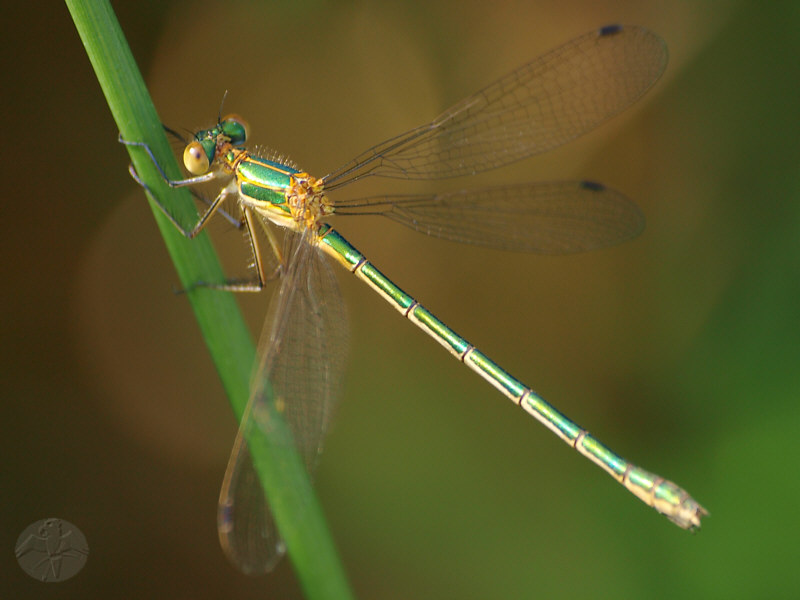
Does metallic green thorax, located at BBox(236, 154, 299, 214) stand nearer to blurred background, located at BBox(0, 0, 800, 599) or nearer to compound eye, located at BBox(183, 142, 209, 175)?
compound eye, located at BBox(183, 142, 209, 175)

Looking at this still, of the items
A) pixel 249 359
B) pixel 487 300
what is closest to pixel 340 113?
pixel 487 300

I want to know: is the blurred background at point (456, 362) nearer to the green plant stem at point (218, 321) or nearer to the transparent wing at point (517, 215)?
the transparent wing at point (517, 215)

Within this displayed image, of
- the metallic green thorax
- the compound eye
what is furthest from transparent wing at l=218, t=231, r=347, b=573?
the compound eye
